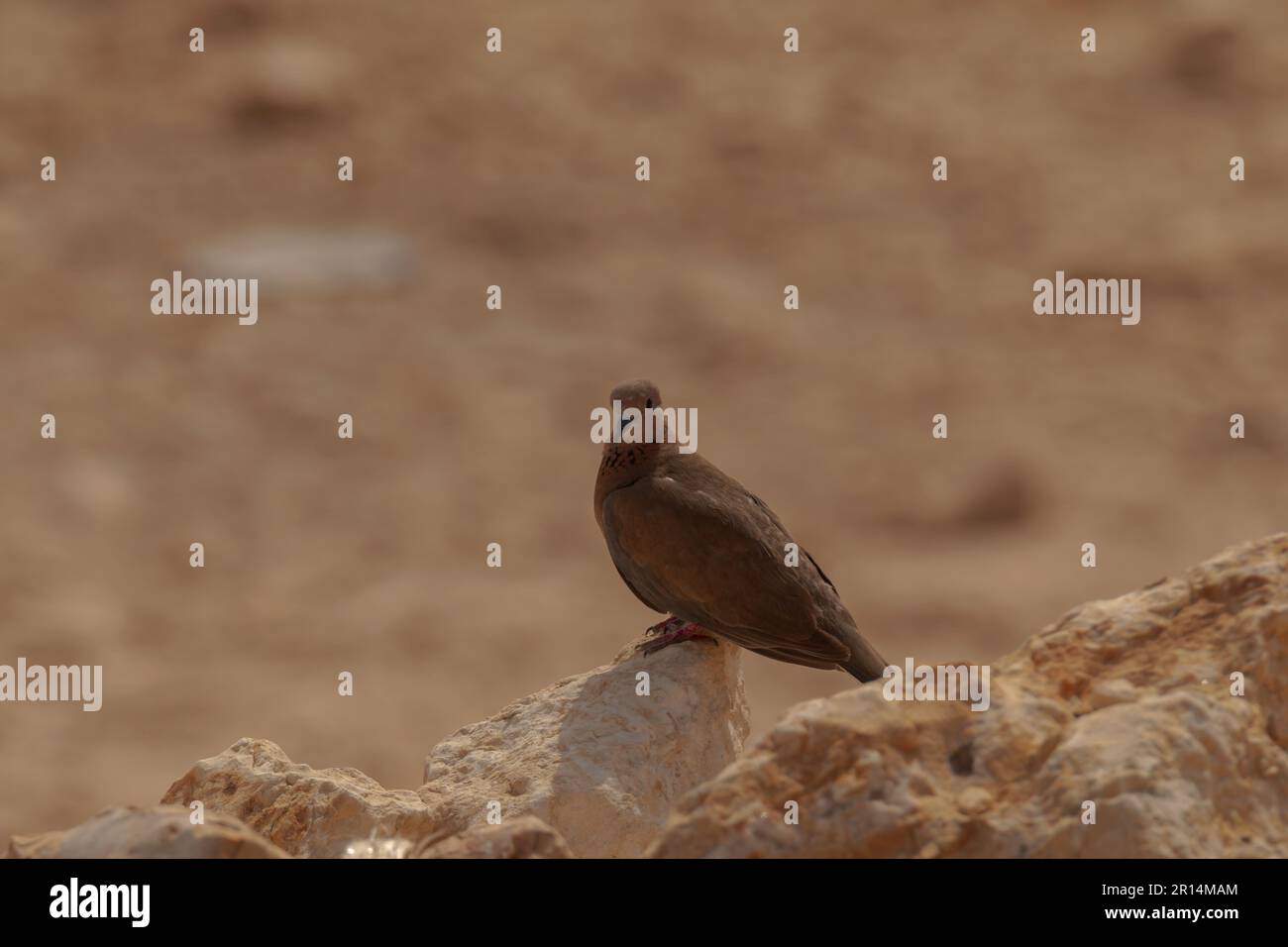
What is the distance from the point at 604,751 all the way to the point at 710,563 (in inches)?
46.2

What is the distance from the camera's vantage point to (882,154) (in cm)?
3428

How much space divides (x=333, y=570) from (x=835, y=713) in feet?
70.6

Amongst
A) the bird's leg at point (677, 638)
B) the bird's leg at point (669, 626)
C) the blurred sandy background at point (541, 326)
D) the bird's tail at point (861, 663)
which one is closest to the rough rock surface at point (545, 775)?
the bird's leg at point (677, 638)

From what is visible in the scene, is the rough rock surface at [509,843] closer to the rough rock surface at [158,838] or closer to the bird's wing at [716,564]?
the rough rock surface at [158,838]

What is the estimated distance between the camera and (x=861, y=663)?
9.60 m

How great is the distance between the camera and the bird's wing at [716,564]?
31.1 ft

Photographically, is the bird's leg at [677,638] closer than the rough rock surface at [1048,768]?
No

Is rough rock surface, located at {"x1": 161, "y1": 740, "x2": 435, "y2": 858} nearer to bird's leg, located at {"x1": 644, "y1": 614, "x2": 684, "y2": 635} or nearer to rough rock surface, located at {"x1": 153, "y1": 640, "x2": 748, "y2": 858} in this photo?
rough rock surface, located at {"x1": 153, "y1": 640, "x2": 748, "y2": 858}

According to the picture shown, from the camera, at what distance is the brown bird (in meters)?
9.49

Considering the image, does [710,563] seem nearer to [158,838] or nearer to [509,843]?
[509,843]

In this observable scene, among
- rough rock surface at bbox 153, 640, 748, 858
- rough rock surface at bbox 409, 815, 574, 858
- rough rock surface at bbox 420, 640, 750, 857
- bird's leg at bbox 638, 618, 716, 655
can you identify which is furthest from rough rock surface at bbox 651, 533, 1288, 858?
bird's leg at bbox 638, 618, 716, 655

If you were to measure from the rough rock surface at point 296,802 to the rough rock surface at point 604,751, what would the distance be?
182mm
